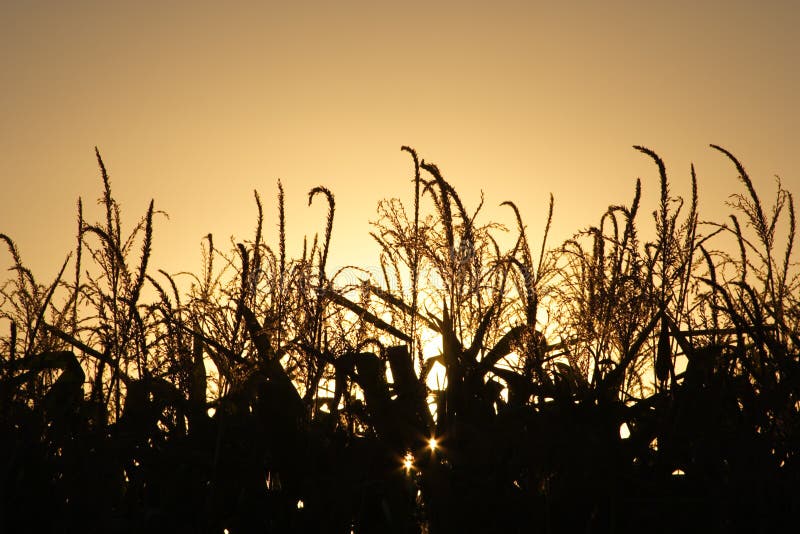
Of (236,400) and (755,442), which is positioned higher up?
(236,400)

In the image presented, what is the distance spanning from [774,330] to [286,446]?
1.54 meters

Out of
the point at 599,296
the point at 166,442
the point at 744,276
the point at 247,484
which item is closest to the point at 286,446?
the point at 247,484

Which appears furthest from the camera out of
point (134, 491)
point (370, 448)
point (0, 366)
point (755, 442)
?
point (0, 366)

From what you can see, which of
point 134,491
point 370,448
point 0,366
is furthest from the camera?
point 0,366

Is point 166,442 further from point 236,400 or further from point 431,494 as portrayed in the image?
point 431,494

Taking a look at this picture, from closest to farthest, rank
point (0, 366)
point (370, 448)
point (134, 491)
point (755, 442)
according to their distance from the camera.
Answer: point (755, 442), point (370, 448), point (134, 491), point (0, 366)

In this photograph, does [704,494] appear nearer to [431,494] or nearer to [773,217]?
[431,494]

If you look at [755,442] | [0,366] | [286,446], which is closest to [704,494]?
[755,442]

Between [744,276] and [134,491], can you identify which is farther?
[744,276]

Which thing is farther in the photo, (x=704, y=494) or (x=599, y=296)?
(x=599, y=296)

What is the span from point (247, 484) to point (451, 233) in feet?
3.21

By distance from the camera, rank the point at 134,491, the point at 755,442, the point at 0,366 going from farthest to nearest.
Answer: the point at 0,366, the point at 134,491, the point at 755,442

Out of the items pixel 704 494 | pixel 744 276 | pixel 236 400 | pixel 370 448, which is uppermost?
pixel 744 276

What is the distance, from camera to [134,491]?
2533mm
